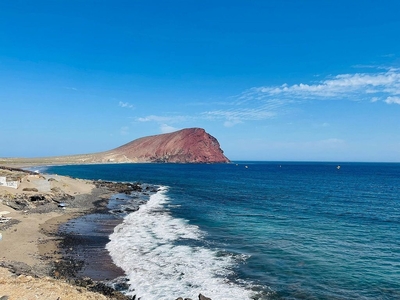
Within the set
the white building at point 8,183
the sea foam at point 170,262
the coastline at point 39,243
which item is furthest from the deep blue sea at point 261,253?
the white building at point 8,183

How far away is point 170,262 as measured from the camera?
1853cm

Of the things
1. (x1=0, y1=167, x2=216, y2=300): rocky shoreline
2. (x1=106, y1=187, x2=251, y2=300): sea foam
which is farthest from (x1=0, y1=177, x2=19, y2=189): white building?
(x1=106, y1=187, x2=251, y2=300): sea foam

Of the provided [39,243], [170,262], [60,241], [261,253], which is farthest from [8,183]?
[261,253]

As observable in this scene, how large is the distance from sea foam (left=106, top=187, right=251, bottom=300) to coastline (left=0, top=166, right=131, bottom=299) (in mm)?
1584

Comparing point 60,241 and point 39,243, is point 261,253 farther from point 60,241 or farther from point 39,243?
point 39,243

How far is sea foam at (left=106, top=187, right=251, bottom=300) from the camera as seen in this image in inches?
572

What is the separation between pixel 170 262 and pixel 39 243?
9.86 m

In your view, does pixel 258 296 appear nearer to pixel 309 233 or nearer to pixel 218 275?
pixel 218 275

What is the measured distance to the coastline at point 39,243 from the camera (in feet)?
39.8

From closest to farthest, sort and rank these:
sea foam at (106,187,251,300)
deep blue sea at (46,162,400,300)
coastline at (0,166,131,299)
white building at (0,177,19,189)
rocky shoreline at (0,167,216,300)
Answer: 1. coastline at (0,166,131,299)
2. rocky shoreline at (0,167,216,300)
3. sea foam at (106,187,251,300)
4. deep blue sea at (46,162,400,300)
5. white building at (0,177,19,189)

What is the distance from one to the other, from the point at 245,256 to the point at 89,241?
12.1 m

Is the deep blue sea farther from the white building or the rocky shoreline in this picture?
the white building

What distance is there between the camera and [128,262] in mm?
18281

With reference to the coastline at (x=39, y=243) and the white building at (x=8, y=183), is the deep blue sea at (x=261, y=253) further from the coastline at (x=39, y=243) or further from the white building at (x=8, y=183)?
the white building at (x=8, y=183)
